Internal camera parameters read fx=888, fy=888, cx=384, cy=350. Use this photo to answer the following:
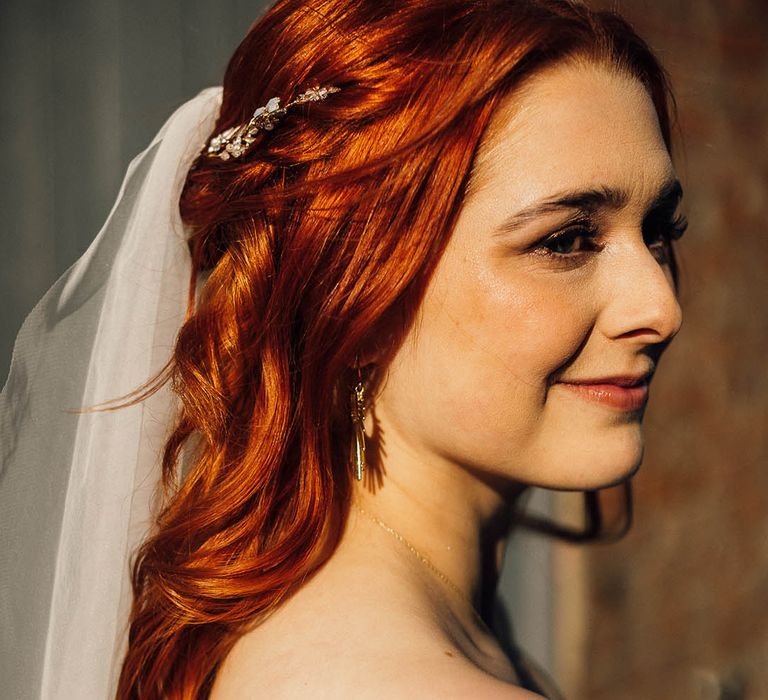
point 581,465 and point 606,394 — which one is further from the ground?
point 606,394

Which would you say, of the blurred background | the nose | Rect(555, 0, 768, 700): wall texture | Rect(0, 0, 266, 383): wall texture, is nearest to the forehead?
the nose

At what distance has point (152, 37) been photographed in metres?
2.19

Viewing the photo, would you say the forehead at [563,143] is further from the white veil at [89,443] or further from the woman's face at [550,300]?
the white veil at [89,443]

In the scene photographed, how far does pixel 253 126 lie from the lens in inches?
52.1

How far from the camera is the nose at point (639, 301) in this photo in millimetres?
1285

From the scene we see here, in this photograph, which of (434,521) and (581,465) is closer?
(581,465)

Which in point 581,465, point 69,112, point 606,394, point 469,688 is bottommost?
point 469,688

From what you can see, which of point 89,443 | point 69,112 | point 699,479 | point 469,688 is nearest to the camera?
point 469,688

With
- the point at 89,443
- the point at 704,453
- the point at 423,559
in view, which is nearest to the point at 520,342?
the point at 423,559

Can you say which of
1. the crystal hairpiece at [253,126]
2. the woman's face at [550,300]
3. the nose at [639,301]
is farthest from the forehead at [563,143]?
the crystal hairpiece at [253,126]

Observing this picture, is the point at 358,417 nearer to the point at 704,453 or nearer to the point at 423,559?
the point at 423,559

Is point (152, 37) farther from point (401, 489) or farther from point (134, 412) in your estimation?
point (401, 489)

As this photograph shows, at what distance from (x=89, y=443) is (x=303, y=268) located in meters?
0.42

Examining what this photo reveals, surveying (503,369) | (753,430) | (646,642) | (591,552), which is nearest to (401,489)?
(503,369)
